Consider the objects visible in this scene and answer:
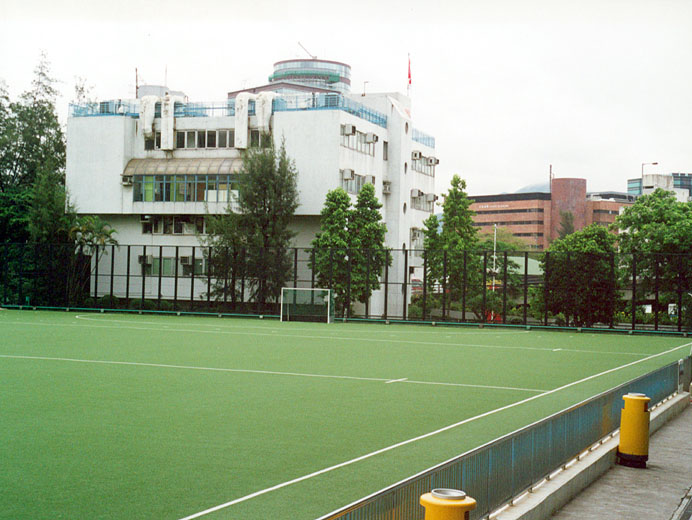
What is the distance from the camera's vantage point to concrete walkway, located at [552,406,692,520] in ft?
28.3

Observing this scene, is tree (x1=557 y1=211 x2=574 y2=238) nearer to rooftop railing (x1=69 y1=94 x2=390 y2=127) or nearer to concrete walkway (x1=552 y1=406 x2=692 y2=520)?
rooftop railing (x1=69 y1=94 x2=390 y2=127)

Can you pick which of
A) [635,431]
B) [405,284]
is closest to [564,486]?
[635,431]

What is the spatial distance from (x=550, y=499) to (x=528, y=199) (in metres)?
151

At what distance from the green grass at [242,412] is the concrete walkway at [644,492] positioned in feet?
6.28

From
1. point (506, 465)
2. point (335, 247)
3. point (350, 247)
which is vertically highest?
point (350, 247)

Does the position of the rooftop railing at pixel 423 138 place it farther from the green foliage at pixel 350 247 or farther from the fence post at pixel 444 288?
the fence post at pixel 444 288

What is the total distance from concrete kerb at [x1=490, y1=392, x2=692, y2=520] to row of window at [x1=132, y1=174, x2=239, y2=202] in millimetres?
47884

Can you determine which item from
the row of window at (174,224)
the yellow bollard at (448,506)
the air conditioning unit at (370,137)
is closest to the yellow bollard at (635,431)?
the yellow bollard at (448,506)

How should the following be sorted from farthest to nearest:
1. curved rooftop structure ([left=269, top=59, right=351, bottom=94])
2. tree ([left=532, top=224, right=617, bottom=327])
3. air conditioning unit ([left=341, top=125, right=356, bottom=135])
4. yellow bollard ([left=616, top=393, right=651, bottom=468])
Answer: curved rooftop structure ([left=269, top=59, right=351, bottom=94]), air conditioning unit ([left=341, top=125, right=356, bottom=135]), tree ([left=532, top=224, right=617, bottom=327]), yellow bollard ([left=616, top=393, right=651, bottom=468])

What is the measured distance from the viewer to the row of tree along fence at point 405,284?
132ft

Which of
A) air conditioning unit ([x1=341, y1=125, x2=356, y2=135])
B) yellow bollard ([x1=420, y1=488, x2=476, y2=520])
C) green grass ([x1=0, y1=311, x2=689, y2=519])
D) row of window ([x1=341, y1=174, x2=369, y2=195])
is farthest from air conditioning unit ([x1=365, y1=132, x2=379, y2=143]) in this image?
yellow bollard ([x1=420, y1=488, x2=476, y2=520])

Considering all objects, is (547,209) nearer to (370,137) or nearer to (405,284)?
(370,137)

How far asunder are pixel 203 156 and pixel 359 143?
36.5 feet

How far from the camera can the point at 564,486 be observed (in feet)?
28.9
